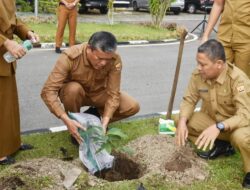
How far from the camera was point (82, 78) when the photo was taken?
4164mm

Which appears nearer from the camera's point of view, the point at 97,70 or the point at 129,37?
the point at 97,70

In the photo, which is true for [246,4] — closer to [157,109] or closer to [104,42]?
[104,42]

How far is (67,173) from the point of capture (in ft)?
11.3

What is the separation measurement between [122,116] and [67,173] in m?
1.27

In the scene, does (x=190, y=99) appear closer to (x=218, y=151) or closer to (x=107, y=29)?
(x=218, y=151)

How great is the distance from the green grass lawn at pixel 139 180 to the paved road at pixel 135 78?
531mm

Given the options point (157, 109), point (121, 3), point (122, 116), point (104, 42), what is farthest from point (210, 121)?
point (121, 3)

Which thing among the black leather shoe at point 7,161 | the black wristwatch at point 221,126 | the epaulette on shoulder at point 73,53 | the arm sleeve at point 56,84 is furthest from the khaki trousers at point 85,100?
the black wristwatch at point 221,126

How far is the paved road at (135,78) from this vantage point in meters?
5.55

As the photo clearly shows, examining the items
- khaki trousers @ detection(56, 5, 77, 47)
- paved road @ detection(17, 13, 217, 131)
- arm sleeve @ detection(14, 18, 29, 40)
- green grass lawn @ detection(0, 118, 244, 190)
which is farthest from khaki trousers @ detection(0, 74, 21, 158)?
khaki trousers @ detection(56, 5, 77, 47)

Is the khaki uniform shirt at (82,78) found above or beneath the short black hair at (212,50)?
beneath

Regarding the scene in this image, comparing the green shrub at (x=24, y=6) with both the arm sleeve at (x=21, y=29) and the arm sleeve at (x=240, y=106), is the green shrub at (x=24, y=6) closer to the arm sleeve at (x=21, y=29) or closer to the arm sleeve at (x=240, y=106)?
the arm sleeve at (x=21, y=29)

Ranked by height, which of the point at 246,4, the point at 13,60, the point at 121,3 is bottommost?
the point at 121,3

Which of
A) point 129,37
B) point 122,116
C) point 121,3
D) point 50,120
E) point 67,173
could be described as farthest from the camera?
point 121,3
